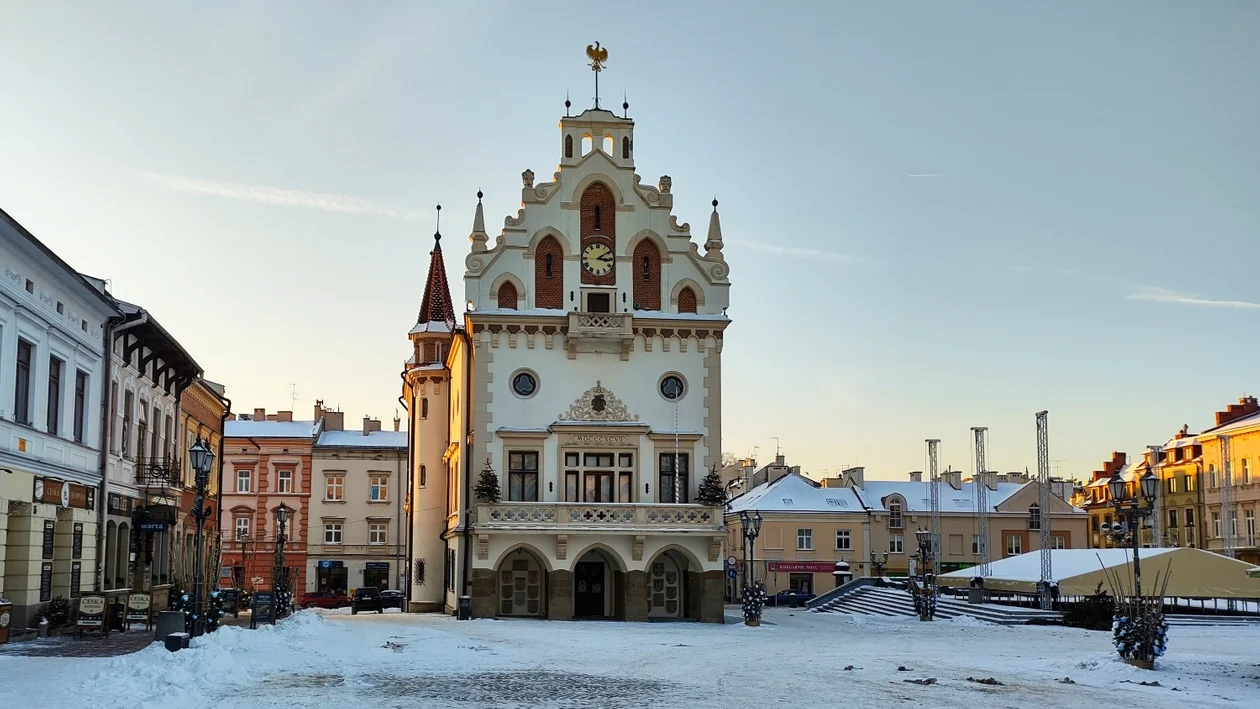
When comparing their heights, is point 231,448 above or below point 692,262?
below

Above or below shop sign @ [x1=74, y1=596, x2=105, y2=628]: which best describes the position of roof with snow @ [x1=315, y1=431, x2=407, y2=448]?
above

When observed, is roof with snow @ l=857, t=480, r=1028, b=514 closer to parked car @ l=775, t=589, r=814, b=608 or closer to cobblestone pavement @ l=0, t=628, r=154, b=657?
parked car @ l=775, t=589, r=814, b=608

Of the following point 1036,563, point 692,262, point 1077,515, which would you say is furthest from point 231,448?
point 1077,515

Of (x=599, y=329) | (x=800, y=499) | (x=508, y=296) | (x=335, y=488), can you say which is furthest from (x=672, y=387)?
(x=800, y=499)

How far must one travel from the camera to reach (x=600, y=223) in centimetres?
4616

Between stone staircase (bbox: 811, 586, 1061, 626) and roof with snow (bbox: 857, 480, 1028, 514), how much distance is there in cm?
2234

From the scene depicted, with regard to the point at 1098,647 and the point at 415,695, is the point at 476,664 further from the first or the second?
the point at 1098,647

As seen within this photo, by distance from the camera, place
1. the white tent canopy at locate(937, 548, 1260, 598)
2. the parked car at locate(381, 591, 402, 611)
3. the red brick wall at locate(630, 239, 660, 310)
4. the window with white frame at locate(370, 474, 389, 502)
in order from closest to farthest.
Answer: the white tent canopy at locate(937, 548, 1260, 598) < the red brick wall at locate(630, 239, 660, 310) < the parked car at locate(381, 591, 402, 611) < the window with white frame at locate(370, 474, 389, 502)

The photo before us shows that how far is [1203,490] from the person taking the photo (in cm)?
8275

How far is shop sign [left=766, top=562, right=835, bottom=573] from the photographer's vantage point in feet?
260

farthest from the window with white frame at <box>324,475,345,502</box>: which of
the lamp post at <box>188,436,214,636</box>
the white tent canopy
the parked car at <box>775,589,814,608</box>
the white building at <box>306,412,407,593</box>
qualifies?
the lamp post at <box>188,436,214,636</box>

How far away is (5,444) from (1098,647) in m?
25.4

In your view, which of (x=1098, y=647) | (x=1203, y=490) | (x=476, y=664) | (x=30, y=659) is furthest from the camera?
(x=1203, y=490)

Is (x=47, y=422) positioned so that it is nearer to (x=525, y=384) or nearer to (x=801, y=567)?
(x=525, y=384)
